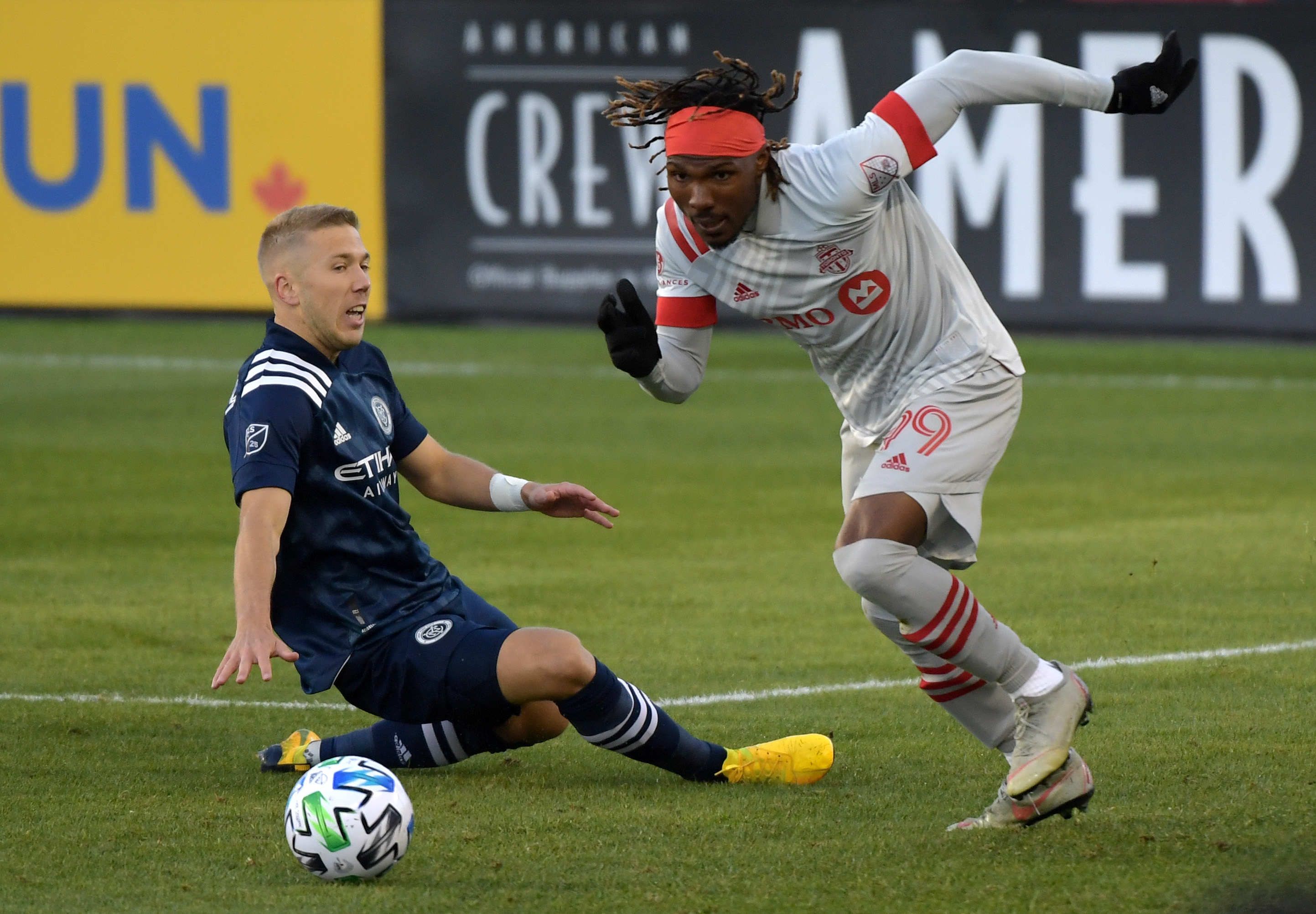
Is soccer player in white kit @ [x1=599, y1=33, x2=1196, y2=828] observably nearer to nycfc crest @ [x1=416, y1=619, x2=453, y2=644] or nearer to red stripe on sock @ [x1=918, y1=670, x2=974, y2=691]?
red stripe on sock @ [x1=918, y1=670, x2=974, y2=691]

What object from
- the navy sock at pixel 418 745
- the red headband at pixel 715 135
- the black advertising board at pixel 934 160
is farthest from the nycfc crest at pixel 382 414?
the black advertising board at pixel 934 160

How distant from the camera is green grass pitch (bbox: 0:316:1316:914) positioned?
15.4ft

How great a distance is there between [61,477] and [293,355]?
22.3ft

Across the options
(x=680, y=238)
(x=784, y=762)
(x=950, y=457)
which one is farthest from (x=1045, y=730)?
(x=680, y=238)

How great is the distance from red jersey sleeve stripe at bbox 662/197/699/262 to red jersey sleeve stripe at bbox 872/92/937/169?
59 centimetres

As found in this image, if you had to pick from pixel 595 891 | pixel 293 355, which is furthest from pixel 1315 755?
pixel 293 355

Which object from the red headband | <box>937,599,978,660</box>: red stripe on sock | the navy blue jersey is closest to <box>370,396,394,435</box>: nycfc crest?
the navy blue jersey

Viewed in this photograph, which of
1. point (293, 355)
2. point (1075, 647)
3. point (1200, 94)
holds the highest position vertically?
point (1200, 94)

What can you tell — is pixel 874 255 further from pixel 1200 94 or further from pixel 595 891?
pixel 1200 94

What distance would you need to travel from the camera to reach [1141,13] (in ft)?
55.3

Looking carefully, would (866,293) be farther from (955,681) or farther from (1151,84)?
(955,681)

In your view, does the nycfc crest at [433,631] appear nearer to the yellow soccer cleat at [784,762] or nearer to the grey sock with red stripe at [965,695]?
the yellow soccer cleat at [784,762]

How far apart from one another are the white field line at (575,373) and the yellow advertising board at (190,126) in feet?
6.02

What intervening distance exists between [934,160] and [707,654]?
941 centimetres
